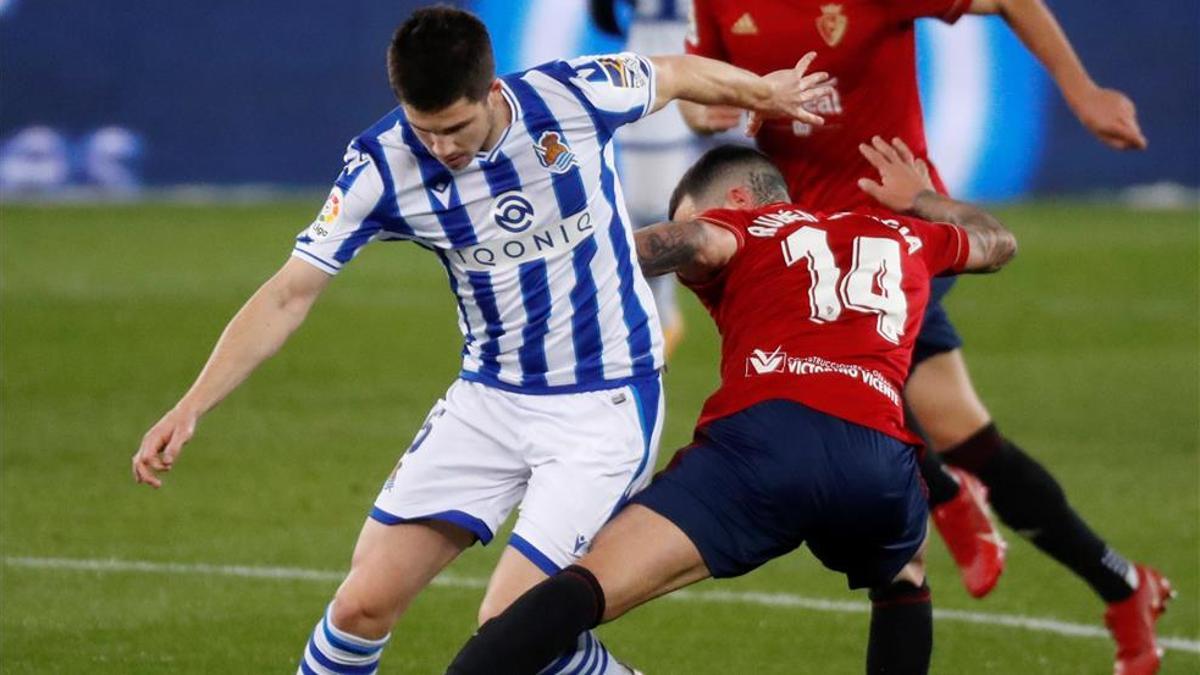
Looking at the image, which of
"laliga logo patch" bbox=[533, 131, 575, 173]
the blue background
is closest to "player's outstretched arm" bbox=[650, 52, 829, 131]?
"laliga logo patch" bbox=[533, 131, 575, 173]

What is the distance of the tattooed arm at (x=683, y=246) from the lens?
5.00 metres

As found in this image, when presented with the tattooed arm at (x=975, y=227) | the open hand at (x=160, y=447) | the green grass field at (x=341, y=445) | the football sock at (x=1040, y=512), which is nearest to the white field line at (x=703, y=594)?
the green grass field at (x=341, y=445)

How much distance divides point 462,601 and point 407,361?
553 centimetres

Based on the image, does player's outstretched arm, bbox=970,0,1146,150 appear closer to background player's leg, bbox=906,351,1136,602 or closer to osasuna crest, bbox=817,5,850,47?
osasuna crest, bbox=817,5,850,47

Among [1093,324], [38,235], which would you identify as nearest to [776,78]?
[1093,324]

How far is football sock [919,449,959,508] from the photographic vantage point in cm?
695

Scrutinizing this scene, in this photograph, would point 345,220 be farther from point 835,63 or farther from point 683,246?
point 835,63

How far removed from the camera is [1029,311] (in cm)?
1495

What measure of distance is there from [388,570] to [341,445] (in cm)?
491

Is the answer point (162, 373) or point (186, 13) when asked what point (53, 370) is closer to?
point (162, 373)

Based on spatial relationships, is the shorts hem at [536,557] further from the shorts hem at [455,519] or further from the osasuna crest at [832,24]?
the osasuna crest at [832,24]

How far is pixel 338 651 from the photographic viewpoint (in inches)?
208

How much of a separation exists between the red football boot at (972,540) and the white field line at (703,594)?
7.7 inches

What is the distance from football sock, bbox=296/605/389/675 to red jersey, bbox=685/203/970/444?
1.06 m
